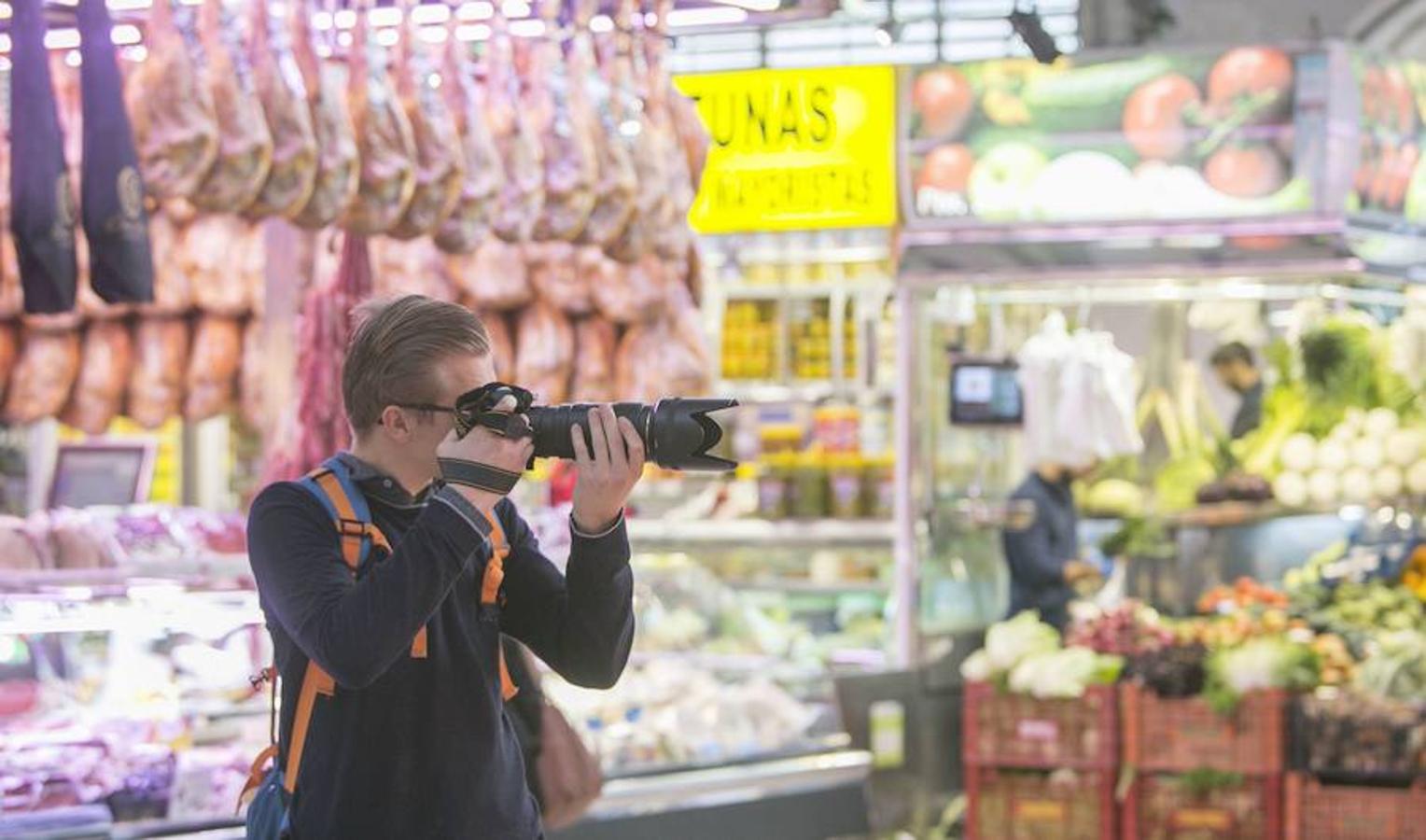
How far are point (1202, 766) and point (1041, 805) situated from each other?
59 centimetres

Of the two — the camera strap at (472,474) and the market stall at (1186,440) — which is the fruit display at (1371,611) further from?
the camera strap at (472,474)

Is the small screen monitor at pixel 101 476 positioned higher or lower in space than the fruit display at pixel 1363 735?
higher

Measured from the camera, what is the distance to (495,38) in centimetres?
599

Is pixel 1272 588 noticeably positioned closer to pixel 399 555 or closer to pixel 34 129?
pixel 34 129

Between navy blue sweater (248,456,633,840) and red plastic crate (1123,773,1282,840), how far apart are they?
16.4 ft

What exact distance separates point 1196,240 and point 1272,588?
1.66 m

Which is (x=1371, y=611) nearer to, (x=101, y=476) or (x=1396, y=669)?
(x=1396, y=669)

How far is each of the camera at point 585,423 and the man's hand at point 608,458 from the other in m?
0.01

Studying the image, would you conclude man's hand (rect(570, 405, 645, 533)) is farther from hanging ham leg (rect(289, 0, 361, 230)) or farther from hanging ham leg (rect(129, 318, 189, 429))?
hanging ham leg (rect(129, 318, 189, 429))

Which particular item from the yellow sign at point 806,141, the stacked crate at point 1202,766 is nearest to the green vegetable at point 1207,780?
the stacked crate at point 1202,766

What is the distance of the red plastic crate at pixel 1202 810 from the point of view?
24.4 ft

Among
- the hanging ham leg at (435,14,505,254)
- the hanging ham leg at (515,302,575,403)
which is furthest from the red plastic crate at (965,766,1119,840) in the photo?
the hanging ham leg at (435,14,505,254)

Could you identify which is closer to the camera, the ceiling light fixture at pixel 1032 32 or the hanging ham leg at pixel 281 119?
the hanging ham leg at pixel 281 119

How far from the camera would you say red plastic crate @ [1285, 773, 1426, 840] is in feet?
23.5
